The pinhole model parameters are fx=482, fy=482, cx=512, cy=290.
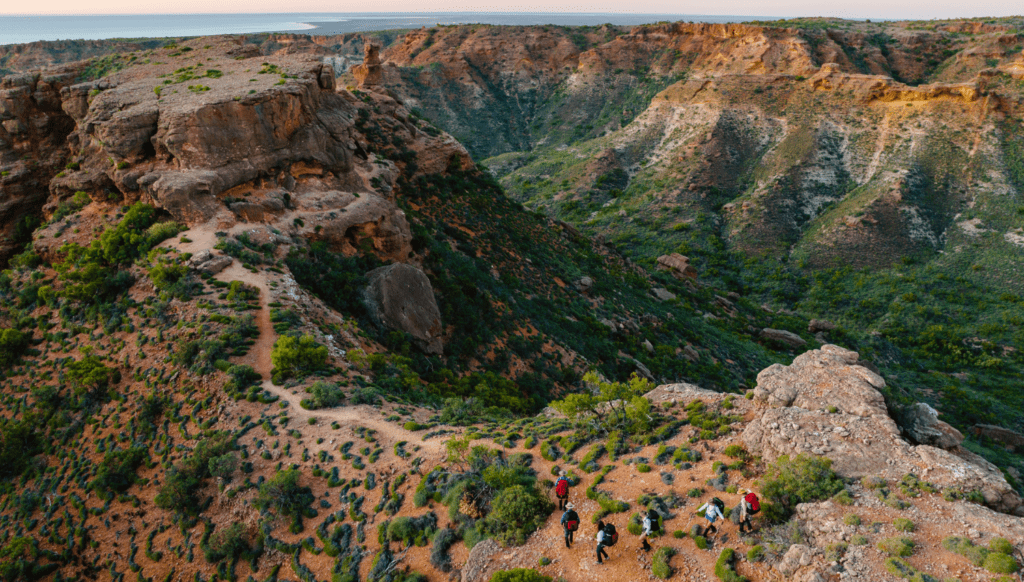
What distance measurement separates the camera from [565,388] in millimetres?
32281

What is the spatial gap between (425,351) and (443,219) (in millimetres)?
16999

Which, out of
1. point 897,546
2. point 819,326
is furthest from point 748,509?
point 819,326

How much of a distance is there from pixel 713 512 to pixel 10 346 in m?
31.8

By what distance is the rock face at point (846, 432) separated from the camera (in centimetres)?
1234

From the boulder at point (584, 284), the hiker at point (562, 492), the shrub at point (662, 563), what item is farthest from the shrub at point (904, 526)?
the boulder at point (584, 284)

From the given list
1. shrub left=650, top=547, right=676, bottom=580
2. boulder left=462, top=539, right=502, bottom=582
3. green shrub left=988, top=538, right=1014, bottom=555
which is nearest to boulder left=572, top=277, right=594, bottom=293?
boulder left=462, top=539, right=502, bottom=582

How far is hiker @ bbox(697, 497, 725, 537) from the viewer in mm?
12133

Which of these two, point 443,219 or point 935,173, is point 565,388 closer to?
point 443,219

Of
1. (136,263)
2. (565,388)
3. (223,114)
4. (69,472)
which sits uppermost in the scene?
(223,114)

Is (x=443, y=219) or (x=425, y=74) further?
(x=425, y=74)

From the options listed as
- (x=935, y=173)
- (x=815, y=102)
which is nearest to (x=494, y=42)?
(x=815, y=102)

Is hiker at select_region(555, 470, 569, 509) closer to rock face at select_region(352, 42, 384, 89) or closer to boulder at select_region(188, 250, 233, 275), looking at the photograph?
boulder at select_region(188, 250, 233, 275)

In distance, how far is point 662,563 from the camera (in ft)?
38.6

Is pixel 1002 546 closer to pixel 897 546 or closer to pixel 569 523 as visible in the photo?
pixel 897 546
